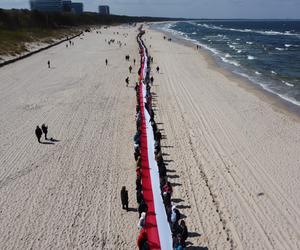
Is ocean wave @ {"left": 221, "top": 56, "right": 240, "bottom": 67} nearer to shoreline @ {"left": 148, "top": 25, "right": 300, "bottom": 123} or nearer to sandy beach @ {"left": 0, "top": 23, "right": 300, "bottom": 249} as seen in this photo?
shoreline @ {"left": 148, "top": 25, "right": 300, "bottom": 123}

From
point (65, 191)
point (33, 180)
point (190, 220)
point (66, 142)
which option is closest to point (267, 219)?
point (190, 220)

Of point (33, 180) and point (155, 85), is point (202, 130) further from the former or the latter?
point (155, 85)

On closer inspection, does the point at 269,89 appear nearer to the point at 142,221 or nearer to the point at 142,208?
the point at 142,208

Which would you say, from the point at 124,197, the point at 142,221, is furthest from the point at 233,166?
the point at 142,221

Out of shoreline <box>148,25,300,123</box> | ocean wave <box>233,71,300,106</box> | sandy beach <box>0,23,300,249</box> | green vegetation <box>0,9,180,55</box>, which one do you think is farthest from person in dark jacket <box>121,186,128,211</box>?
green vegetation <box>0,9,180,55</box>

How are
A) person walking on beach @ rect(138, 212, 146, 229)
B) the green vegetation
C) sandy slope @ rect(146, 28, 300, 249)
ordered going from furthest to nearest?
the green vegetation
sandy slope @ rect(146, 28, 300, 249)
person walking on beach @ rect(138, 212, 146, 229)
